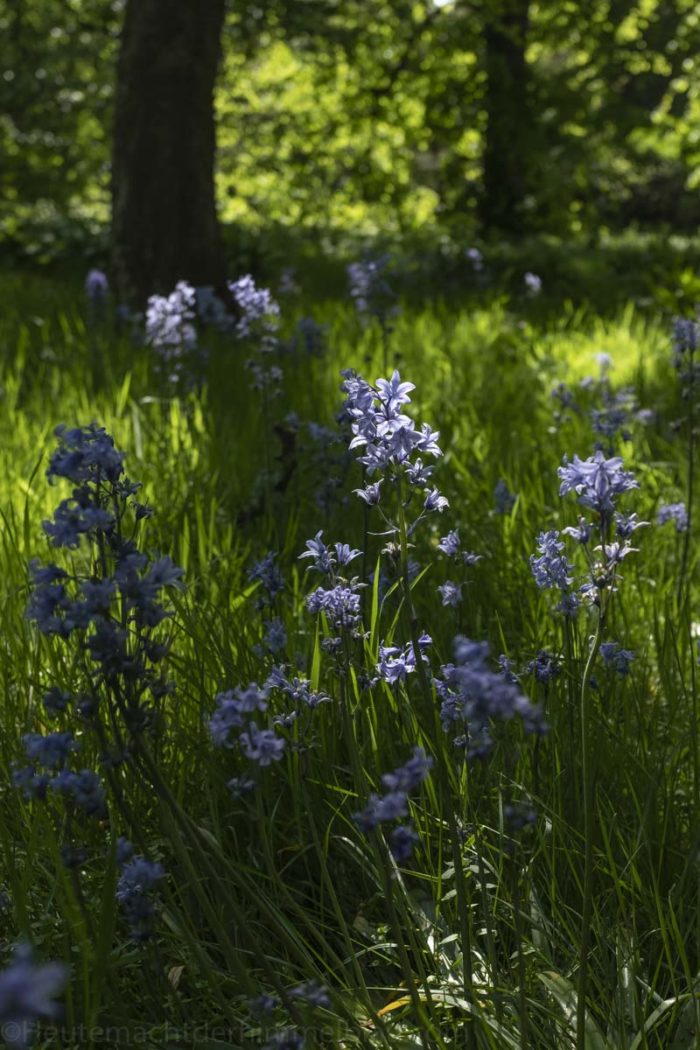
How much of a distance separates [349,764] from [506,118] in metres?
11.0

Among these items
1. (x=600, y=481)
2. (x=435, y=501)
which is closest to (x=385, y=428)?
(x=435, y=501)

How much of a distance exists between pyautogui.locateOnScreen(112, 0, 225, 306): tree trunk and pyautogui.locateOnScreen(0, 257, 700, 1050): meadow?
296cm

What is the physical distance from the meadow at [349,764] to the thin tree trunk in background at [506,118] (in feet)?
Result: 28.8

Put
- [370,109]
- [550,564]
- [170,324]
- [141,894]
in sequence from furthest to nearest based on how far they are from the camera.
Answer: [370,109], [170,324], [550,564], [141,894]

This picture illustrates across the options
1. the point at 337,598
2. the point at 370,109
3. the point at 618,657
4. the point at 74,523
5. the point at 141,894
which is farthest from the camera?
the point at 370,109

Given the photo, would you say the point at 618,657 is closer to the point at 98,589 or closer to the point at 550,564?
the point at 550,564

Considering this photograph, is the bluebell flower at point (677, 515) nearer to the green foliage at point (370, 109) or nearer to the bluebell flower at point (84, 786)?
the bluebell flower at point (84, 786)

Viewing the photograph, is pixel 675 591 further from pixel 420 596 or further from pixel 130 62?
pixel 130 62

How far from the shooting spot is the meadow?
4.27 ft

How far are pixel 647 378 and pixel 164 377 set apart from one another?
2225 millimetres

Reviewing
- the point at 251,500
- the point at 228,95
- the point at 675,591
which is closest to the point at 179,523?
the point at 251,500

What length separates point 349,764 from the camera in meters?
1.96

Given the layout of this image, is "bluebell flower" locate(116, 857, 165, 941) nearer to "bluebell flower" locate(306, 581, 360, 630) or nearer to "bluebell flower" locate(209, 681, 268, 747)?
"bluebell flower" locate(209, 681, 268, 747)

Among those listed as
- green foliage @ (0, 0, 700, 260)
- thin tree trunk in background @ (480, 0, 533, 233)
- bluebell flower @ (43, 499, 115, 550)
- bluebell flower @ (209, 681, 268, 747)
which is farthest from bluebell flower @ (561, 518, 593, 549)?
thin tree trunk in background @ (480, 0, 533, 233)
